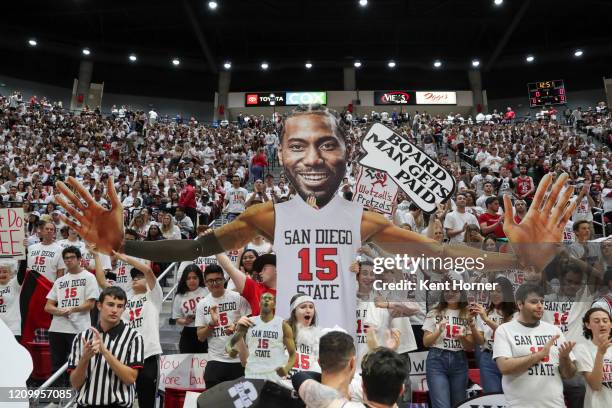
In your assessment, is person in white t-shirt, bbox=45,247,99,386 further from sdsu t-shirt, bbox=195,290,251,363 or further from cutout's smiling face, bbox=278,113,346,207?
cutout's smiling face, bbox=278,113,346,207

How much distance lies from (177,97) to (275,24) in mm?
9580

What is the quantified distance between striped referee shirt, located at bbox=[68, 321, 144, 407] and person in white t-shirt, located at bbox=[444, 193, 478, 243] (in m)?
5.77

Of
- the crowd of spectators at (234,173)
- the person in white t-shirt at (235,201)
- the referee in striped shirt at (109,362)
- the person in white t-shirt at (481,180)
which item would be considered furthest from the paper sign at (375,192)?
the person in white t-shirt at (481,180)

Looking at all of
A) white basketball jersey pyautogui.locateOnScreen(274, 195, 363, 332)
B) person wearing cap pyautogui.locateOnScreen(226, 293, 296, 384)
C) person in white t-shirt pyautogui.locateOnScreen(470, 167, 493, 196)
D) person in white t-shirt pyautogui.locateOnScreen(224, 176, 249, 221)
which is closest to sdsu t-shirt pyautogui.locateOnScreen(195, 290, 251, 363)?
person wearing cap pyautogui.locateOnScreen(226, 293, 296, 384)

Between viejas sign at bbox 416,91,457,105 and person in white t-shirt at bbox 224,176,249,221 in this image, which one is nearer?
person in white t-shirt at bbox 224,176,249,221

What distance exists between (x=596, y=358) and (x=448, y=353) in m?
1.37

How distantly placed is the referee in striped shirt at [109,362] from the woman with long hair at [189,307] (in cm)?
169

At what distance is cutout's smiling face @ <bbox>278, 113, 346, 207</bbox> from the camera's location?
3.61 meters

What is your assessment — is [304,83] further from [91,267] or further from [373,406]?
[373,406]

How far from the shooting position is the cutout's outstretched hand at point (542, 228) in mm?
3287

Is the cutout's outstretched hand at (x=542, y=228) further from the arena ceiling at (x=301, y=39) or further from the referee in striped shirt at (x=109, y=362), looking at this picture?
the arena ceiling at (x=301, y=39)

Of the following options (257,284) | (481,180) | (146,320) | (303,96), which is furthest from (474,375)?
(303,96)

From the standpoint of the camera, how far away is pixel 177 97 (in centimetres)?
3719

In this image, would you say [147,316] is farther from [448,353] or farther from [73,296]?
[448,353]
